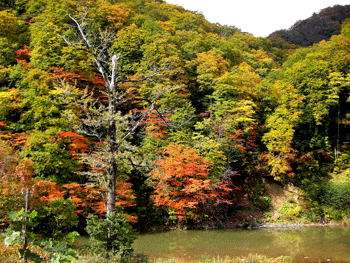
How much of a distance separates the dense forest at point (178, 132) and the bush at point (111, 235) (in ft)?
27.3

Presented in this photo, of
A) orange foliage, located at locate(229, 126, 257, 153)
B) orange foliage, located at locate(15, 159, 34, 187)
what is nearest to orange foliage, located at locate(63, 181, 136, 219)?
orange foliage, located at locate(15, 159, 34, 187)

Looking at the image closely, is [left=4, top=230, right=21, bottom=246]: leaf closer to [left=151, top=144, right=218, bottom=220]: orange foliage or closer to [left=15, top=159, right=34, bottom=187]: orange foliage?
[left=15, top=159, right=34, bottom=187]: orange foliage

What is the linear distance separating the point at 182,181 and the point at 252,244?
8129mm

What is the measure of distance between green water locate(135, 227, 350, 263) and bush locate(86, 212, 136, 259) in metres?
5.98

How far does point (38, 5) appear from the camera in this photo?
43.3 metres

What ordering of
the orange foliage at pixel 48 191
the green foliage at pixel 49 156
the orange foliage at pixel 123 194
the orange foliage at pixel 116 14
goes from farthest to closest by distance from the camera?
the orange foliage at pixel 116 14 < the orange foliage at pixel 123 194 < the green foliage at pixel 49 156 < the orange foliage at pixel 48 191

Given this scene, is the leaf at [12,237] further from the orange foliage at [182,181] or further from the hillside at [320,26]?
the hillside at [320,26]

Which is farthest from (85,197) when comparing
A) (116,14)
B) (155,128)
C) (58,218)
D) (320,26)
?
(320,26)

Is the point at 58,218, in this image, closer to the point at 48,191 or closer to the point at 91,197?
the point at 48,191

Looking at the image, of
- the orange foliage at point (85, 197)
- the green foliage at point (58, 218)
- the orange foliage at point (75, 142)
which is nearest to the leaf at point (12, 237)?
the green foliage at point (58, 218)

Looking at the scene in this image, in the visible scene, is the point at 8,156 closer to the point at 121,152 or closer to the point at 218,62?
the point at 121,152

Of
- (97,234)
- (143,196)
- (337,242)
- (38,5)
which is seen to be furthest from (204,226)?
(38,5)

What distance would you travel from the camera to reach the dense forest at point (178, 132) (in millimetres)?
27172

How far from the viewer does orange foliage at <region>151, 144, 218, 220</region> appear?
1190 inches
